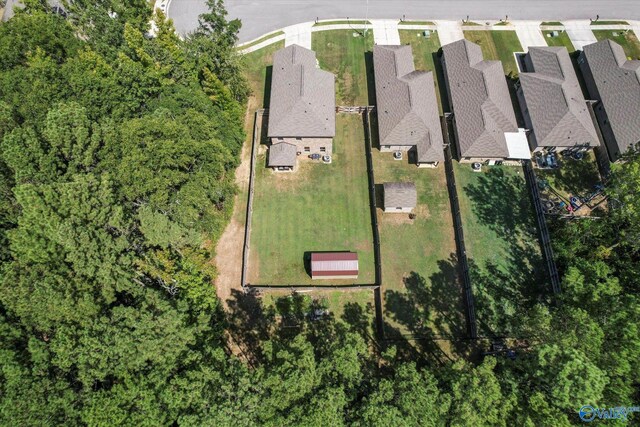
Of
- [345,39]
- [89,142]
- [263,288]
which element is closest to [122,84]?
[89,142]

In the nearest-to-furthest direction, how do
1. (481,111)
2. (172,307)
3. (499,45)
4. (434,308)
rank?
(172,307), (434,308), (481,111), (499,45)

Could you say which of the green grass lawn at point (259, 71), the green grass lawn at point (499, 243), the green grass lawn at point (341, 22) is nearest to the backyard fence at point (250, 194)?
the green grass lawn at point (259, 71)

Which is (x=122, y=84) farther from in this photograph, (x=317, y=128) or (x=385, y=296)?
(x=385, y=296)

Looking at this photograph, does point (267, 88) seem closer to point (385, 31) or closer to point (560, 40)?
point (385, 31)

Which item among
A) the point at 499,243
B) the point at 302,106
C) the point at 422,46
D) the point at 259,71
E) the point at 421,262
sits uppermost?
the point at 422,46
